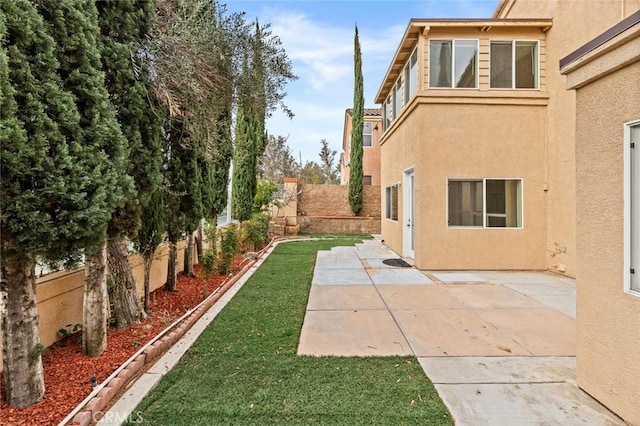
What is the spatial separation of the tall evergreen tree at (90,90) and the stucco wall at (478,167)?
7489 millimetres

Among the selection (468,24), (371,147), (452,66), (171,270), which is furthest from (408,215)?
(371,147)

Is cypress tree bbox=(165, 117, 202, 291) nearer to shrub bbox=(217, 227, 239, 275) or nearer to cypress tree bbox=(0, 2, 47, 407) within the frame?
shrub bbox=(217, 227, 239, 275)

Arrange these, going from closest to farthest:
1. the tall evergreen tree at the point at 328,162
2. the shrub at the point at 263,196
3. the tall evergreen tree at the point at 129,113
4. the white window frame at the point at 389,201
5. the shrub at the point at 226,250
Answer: the tall evergreen tree at the point at 129,113, the shrub at the point at 226,250, the white window frame at the point at 389,201, the shrub at the point at 263,196, the tall evergreen tree at the point at 328,162

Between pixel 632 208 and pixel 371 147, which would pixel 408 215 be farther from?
pixel 371 147

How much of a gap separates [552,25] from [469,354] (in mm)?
9166

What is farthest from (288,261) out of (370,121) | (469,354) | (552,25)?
(370,121)

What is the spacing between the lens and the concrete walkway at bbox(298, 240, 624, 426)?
3029mm

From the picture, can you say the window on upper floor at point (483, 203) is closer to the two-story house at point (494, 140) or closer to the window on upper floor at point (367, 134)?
the two-story house at point (494, 140)

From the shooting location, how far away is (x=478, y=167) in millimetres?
9047

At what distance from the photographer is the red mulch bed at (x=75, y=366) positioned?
2.72 metres

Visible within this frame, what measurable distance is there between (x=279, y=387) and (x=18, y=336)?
7.45 ft

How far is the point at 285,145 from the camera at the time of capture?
32.1 meters

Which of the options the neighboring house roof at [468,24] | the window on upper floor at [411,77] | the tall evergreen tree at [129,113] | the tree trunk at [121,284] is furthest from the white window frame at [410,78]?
the tree trunk at [121,284]

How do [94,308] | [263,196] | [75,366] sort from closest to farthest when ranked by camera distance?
[75,366]
[94,308]
[263,196]
